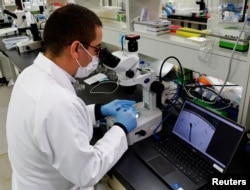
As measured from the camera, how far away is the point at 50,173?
3.15 ft

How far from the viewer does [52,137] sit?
2.56 feet

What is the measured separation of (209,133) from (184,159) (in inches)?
6.1

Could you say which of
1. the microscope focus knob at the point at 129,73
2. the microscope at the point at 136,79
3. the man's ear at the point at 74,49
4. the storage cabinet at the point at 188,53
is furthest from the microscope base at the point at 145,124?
the man's ear at the point at 74,49

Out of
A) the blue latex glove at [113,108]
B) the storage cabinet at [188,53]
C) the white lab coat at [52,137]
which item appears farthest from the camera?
the blue latex glove at [113,108]

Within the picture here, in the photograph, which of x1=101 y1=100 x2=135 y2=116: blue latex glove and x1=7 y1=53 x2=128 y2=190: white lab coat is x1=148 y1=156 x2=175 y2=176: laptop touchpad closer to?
x1=7 y1=53 x2=128 y2=190: white lab coat

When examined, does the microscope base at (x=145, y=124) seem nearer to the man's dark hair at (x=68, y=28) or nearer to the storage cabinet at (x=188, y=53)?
the storage cabinet at (x=188, y=53)

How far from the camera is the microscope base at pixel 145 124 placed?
113 centimetres

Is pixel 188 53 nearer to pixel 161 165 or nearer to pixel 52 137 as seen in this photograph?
pixel 161 165

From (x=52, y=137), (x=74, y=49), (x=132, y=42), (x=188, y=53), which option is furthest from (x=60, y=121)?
(x=188, y=53)

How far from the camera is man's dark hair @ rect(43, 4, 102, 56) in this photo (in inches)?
34.5

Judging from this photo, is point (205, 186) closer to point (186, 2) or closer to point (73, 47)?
point (73, 47)

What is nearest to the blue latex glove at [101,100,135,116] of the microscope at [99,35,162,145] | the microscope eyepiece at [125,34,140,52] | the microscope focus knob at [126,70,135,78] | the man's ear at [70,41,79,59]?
the microscope at [99,35,162,145]

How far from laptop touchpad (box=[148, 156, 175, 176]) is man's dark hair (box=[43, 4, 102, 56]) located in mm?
573

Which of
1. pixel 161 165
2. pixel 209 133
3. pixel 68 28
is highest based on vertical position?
pixel 68 28
